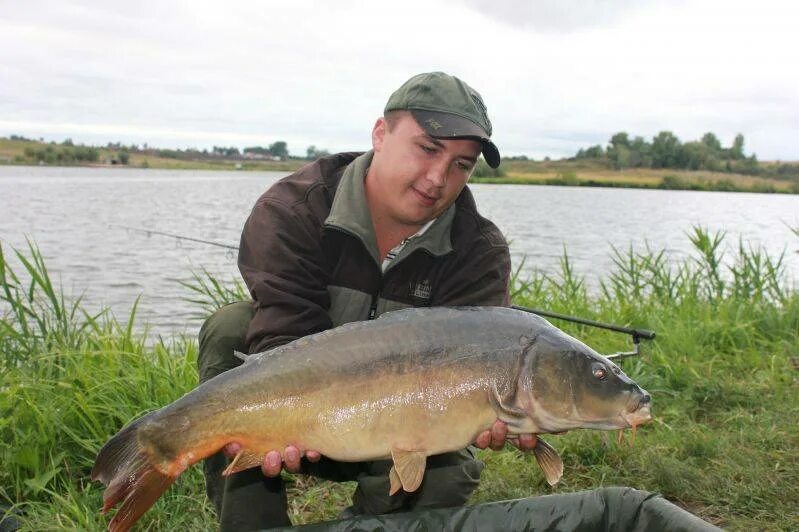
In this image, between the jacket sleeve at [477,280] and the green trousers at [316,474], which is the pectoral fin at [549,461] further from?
the jacket sleeve at [477,280]

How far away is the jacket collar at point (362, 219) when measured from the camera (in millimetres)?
2227

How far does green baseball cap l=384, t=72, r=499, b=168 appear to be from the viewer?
2.19 m

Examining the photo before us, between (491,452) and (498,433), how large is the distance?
4.27 feet

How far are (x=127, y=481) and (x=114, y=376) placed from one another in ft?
4.87

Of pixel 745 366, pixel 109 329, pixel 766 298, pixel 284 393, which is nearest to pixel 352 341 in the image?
pixel 284 393

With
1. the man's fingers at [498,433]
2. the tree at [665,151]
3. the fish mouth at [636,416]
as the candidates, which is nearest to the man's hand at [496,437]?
the man's fingers at [498,433]

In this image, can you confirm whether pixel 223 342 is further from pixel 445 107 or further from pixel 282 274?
pixel 445 107

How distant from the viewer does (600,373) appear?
69.6 inches

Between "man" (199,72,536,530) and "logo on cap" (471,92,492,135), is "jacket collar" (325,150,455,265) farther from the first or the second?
"logo on cap" (471,92,492,135)

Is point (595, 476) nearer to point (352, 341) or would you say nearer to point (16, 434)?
point (352, 341)

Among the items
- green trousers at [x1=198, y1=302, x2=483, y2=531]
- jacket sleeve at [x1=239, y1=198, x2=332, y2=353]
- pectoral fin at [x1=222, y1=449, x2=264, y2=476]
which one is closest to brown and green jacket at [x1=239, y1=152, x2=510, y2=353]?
jacket sleeve at [x1=239, y1=198, x2=332, y2=353]

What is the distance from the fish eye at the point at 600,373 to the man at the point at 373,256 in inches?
25.0

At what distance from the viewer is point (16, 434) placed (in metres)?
2.60

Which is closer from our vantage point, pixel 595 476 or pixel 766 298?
pixel 595 476
